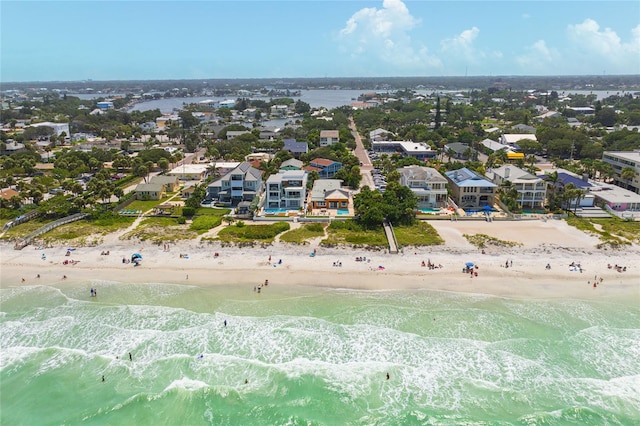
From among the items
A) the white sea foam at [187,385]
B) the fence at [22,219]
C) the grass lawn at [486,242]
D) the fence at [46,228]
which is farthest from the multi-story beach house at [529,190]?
the fence at [22,219]

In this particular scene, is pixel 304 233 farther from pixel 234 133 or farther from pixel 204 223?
pixel 234 133

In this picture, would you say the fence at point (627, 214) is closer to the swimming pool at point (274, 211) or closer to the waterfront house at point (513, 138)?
the swimming pool at point (274, 211)

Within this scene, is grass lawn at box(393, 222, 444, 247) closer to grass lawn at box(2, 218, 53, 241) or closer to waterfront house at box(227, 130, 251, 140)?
grass lawn at box(2, 218, 53, 241)

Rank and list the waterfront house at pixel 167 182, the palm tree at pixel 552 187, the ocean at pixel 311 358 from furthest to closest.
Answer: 1. the waterfront house at pixel 167 182
2. the palm tree at pixel 552 187
3. the ocean at pixel 311 358

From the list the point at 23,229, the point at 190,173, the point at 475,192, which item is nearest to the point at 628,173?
the point at 475,192

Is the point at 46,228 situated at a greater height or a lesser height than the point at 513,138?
lesser

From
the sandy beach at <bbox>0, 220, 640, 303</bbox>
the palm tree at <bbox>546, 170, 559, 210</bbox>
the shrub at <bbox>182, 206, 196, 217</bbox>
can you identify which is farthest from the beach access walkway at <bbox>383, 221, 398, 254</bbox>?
the shrub at <bbox>182, 206, 196, 217</bbox>
